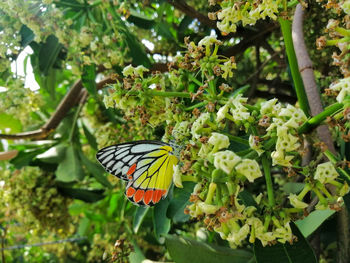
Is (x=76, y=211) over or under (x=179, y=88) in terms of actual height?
under

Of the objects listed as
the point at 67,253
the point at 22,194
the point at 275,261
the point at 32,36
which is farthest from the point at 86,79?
the point at 67,253

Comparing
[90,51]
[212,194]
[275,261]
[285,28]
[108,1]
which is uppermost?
[108,1]

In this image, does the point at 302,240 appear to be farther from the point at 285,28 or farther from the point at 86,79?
the point at 86,79

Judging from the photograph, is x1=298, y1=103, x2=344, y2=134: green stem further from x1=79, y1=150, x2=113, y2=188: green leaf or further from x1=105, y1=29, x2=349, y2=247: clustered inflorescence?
x1=79, y1=150, x2=113, y2=188: green leaf

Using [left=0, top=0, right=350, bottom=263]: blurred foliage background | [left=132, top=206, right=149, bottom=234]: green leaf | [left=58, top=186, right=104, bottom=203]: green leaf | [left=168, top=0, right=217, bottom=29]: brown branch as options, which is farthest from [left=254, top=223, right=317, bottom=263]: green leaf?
[left=58, top=186, right=104, bottom=203]: green leaf

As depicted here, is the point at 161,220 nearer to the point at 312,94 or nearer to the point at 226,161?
the point at 312,94

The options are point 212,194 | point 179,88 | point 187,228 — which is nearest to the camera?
point 212,194

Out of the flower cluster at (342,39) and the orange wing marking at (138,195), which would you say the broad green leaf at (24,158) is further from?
the flower cluster at (342,39)
